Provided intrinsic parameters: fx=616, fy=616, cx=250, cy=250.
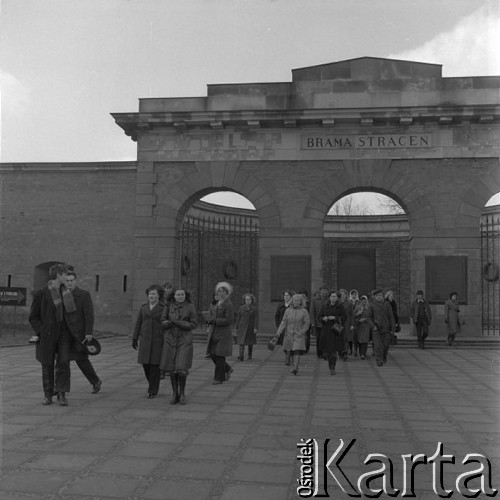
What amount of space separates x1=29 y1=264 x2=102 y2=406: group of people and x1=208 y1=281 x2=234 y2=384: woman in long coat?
7.18ft

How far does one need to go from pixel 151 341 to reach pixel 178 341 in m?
0.49

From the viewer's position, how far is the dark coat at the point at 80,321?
809 centimetres

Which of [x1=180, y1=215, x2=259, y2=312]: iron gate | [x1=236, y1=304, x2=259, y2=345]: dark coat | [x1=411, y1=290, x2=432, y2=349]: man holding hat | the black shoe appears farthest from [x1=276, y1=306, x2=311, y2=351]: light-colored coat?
[x1=180, y1=215, x2=259, y2=312]: iron gate

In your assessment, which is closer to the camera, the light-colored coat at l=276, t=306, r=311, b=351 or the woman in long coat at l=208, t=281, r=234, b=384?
the woman in long coat at l=208, t=281, r=234, b=384

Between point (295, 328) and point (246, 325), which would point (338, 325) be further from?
point (246, 325)

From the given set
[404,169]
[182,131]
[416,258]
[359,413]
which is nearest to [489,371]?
[359,413]

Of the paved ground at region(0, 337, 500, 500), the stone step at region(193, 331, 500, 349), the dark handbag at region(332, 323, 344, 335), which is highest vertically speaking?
the dark handbag at region(332, 323, 344, 335)

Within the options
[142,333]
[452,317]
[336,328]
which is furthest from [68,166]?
[142,333]

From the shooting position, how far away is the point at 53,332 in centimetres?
786

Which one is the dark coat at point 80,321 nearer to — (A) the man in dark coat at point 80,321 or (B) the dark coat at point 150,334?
(A) the man in dark coat at point 80,321

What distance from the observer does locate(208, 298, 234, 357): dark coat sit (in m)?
9.76

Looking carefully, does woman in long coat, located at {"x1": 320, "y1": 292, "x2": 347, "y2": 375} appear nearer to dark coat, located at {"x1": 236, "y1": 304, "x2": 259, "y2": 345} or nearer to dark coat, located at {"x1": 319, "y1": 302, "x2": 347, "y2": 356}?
dark coat, located at {"x1": 319, "y1": 302, "x2": 347, "y2": 356}

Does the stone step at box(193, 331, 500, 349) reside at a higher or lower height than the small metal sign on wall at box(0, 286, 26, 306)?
lower

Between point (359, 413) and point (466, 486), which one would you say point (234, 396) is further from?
point (466, 486)
